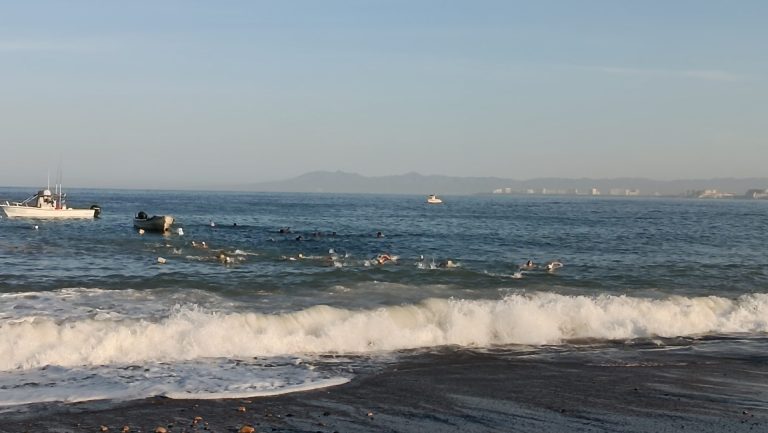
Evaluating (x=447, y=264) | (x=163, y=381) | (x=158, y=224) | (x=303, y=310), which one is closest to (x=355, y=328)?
(x=303, y=310)

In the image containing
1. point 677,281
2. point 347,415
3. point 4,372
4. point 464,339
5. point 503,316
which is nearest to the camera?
point 347,415

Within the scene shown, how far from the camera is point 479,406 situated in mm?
11969

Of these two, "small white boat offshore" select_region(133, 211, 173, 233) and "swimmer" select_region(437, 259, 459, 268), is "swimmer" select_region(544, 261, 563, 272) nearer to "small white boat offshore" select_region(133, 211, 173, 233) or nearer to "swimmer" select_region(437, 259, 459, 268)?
"swimmer" select_region(437, 259, 459, 268)

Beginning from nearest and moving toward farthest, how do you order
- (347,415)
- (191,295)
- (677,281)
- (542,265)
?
1. (347,415)
2. (191,295)
3. (677,281)
4. (542,265)

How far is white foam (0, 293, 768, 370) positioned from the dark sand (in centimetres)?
307

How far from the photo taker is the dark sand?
35.1 ft

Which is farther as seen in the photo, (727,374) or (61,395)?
(727,374)

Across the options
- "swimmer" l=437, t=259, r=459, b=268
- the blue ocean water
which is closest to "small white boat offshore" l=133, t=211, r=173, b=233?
the blue ocean water

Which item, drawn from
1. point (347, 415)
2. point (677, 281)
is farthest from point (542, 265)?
point (347, 415)

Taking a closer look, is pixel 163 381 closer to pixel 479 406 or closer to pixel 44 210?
pixel 479 406

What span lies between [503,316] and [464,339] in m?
1.75

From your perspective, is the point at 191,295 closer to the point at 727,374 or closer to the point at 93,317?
the point at 93,317

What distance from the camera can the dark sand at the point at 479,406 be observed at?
422 inches

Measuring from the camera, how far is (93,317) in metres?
18.6
